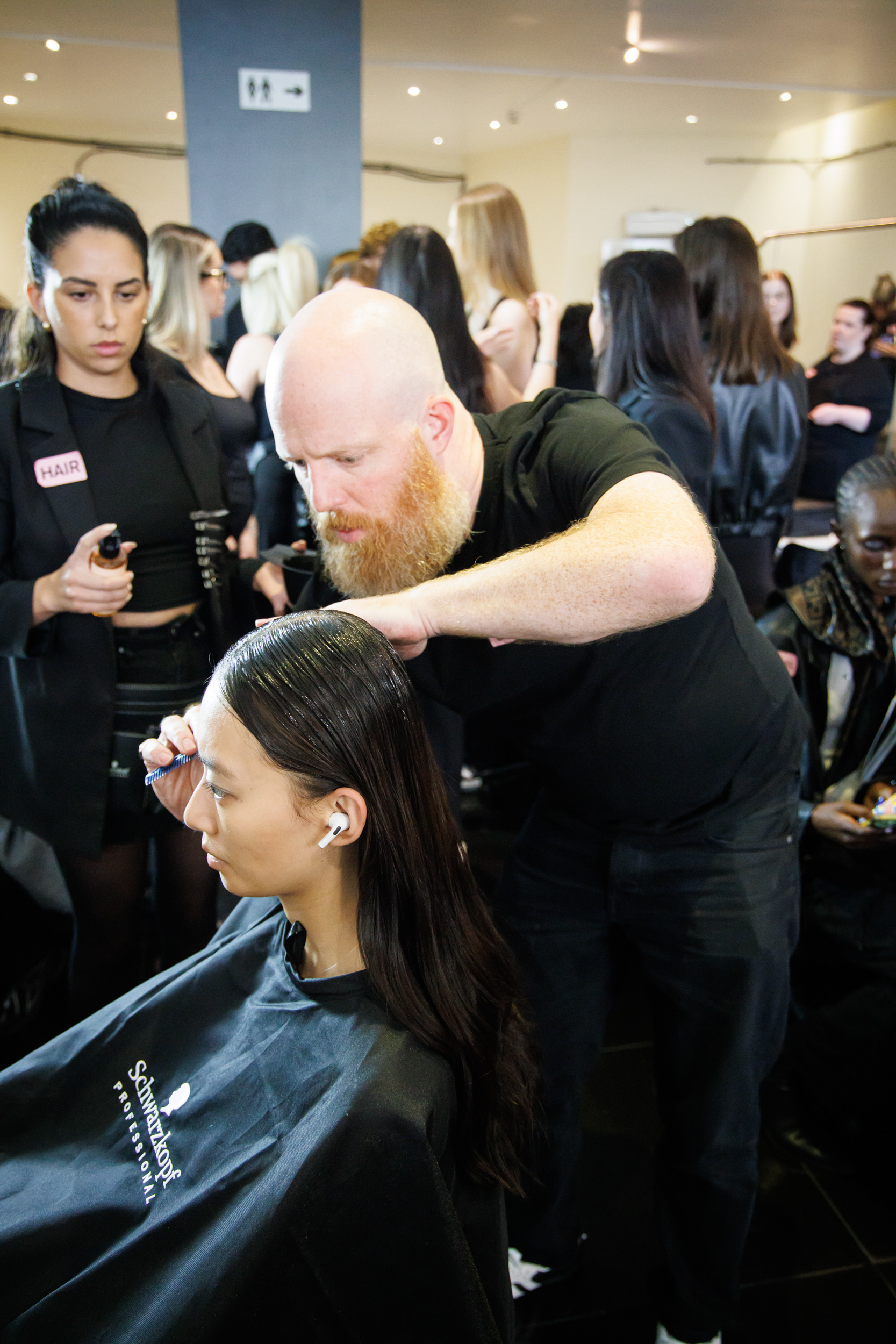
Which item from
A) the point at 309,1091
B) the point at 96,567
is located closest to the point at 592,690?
the point at 309,1091

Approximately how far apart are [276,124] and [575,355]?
1.47m

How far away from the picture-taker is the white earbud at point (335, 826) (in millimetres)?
995

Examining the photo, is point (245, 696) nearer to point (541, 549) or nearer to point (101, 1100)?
point (541, 549)

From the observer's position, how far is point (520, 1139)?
1194 millimetres

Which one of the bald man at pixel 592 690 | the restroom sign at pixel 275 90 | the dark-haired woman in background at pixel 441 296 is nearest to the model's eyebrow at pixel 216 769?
the bald man at pixel 592 690

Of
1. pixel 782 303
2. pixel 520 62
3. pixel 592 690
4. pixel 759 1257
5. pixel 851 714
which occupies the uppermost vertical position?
pixel 520 62

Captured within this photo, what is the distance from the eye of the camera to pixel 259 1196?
3.19ft

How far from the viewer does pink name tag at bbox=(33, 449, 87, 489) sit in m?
1.67

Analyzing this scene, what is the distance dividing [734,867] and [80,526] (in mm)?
1240

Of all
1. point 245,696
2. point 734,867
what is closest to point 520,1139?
point 734,867

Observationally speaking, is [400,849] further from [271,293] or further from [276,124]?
[276,124]

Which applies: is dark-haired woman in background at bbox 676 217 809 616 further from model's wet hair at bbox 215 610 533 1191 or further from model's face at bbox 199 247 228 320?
model's wet hair at bbox 215 610 533 1191

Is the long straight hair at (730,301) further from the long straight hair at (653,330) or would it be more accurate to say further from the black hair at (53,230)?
the black hair at (53,230)

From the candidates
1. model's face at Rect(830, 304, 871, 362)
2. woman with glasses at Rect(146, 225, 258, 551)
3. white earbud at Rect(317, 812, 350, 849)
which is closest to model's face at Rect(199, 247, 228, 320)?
woman with glasses at Rect(146, 225, 258, 551)
